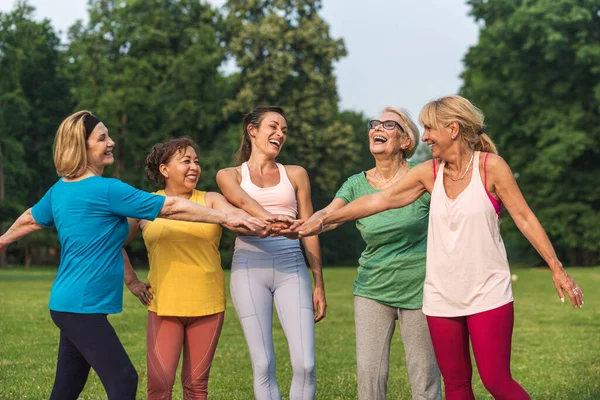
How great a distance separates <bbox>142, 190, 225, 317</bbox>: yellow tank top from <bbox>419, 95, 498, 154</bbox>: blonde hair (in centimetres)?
182

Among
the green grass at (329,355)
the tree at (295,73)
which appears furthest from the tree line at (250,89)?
the green grass at (329,355)

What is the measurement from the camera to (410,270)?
637 cm

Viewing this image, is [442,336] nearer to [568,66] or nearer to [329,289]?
[329,289]

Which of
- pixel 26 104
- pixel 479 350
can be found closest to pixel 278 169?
pixel 479 350

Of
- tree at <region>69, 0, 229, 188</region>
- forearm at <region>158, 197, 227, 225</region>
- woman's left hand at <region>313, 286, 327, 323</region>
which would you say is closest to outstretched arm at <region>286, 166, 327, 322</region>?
woman's left hand at <region>313, 286, 327, 323</region>

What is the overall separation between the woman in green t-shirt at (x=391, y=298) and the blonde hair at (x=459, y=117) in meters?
0.96

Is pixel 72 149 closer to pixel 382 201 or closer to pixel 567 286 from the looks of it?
pixel 382 201

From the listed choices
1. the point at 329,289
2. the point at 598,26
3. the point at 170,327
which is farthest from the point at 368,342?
the point at 598,26

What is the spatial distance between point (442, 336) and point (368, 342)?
1039 millimetres

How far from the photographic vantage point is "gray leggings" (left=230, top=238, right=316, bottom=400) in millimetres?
6309

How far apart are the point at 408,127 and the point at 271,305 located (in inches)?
67.0

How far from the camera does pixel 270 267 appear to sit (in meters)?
6.45

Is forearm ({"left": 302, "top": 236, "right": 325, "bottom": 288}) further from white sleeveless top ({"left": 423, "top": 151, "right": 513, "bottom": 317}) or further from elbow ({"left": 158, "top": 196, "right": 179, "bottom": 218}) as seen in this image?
white sleeveless top ({"left": 423, "top": 151, "right": 513, "bottom": 317})

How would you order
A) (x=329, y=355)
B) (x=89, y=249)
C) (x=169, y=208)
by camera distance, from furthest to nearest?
(x=329, y=355) → (x=169, y=208) → (x=89, y=249)
